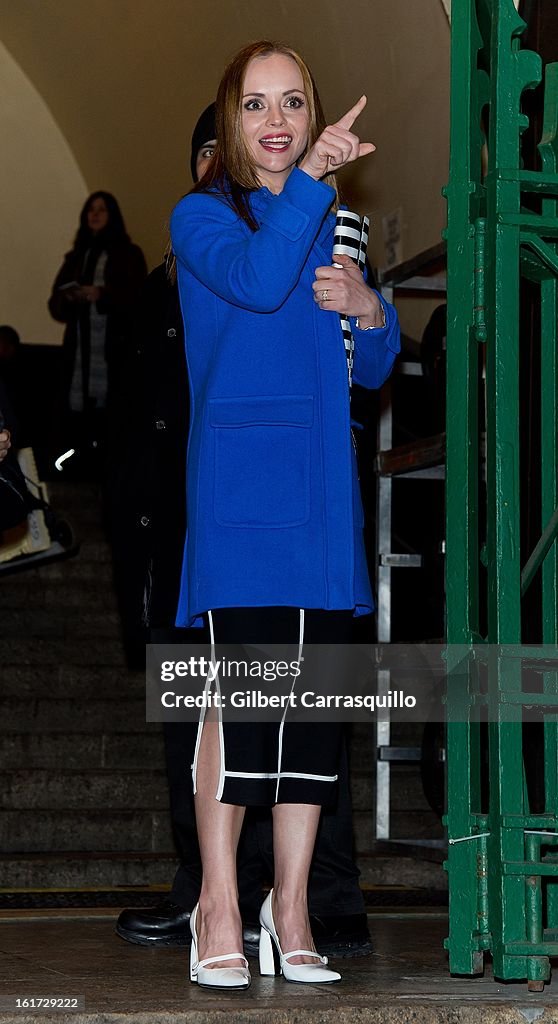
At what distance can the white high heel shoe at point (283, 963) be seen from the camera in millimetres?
2029

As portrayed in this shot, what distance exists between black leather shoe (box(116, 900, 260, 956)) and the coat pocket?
87cm

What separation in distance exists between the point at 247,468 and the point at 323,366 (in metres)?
0.21

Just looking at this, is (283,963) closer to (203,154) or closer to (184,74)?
(203,154)

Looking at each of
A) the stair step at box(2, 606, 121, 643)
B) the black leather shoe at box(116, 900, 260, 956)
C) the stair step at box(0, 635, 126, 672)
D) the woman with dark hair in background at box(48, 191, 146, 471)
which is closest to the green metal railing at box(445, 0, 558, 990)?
the black leather shoe at box(116, 900, 260, 956)

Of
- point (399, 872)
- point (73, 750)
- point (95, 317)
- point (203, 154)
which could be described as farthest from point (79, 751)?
point (95, 317)

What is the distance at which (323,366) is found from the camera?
214 cm

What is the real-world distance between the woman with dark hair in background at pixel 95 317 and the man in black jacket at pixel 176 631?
4.86 metres

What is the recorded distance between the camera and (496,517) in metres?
2.03

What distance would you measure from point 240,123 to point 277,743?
0.97 m

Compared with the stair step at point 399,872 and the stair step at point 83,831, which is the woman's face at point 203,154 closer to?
the stair step at point 399,872

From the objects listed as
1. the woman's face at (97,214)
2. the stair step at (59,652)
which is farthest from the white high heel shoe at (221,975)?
the woman's face at (97,214)

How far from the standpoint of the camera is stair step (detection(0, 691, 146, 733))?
4773mm

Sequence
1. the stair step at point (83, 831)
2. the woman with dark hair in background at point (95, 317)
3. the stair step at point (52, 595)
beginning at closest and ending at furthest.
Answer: the stair step at point (83, 831)
the stair step at point (52, 595)
the woman with dark hair in background at point (95, 317)

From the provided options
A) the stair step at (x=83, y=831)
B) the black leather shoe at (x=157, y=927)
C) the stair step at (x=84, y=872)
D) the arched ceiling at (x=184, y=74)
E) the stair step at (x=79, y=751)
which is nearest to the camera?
the black leather shoe at (x=157, y=927)
